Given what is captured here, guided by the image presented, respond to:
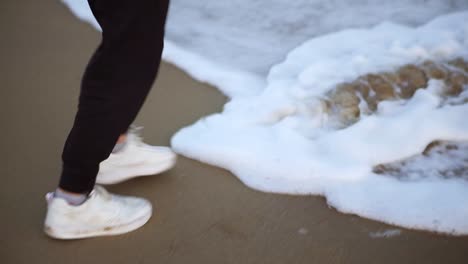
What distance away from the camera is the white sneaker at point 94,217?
1.36 meters

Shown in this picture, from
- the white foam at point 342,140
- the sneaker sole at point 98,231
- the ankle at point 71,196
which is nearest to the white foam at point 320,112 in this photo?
the white foam at point 342,140

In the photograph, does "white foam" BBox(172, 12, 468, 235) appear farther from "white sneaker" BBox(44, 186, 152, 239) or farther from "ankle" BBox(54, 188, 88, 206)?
"ankle" BBox(54, 188, 88, 206)

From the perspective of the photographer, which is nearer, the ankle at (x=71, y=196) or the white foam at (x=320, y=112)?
the ankle at (x=71, y=196)

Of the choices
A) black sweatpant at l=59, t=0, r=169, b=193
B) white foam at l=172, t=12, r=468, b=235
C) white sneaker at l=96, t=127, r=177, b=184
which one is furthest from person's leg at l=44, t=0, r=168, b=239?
white foam at l=172, t=12, r=468, b=235

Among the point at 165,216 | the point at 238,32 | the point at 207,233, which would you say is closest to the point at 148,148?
the point at 165,216

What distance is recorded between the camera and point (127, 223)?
1.44 metres

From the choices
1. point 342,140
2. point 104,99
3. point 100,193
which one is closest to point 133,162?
point 100,193

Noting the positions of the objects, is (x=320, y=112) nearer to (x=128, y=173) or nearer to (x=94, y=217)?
(x=128, y=173)

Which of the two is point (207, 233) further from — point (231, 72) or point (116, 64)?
point (231, 72)

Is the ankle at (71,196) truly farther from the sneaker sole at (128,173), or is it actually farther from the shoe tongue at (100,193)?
the sneaker sole at (128,173)

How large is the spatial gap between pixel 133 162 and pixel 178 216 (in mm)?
265

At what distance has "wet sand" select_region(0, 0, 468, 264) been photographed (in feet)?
4.50

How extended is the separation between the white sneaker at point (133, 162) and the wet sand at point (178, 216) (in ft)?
0.15

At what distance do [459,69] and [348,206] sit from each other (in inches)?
46.9
